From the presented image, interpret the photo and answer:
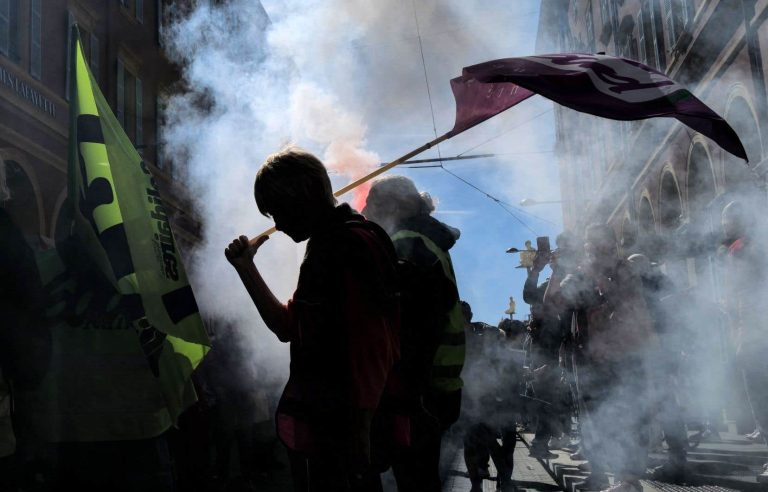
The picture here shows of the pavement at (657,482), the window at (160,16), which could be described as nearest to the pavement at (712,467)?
the pavement at (657,482)

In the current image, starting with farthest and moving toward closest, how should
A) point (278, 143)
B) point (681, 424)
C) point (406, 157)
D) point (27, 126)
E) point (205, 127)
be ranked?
point (205, 127) < point (27, 126) < point (278, 143) < point (681, 424) < point (406, 157)

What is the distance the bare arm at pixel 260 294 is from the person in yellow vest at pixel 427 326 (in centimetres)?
45

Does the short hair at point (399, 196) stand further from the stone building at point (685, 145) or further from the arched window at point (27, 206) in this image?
the arched window at point (27, 206)

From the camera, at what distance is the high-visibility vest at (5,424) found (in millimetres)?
2432

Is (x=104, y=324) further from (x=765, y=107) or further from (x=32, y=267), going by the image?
(x=765, y=107)

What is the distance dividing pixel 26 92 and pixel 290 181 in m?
9.59

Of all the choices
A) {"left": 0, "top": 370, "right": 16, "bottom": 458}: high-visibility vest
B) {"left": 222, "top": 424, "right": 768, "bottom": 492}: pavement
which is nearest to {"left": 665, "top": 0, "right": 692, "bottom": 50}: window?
{"left": 222, "top": 424, "right": 768, "bottom": 492}: pavement

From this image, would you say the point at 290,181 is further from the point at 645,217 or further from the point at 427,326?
the point at 645,217

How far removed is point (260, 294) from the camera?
2.07 m

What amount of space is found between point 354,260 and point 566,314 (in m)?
4.21

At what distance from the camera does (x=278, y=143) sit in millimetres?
9508

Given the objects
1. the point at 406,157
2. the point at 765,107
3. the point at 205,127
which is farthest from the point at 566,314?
the point at 205,127

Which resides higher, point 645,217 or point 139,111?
point 139,111

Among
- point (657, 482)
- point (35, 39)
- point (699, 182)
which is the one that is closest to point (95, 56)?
point (35, 39)
